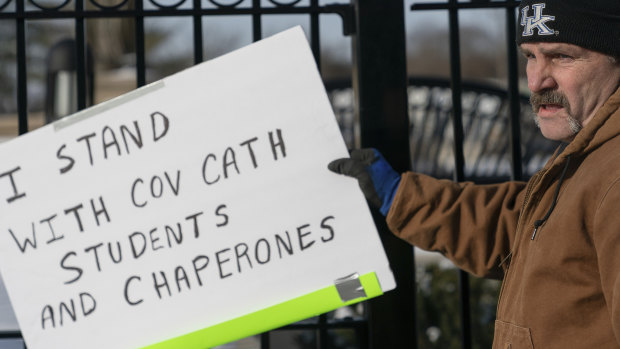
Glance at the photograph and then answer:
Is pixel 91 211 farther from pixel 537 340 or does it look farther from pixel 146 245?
pixel 537 340

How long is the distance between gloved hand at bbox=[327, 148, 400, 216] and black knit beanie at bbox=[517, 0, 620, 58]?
0.58 metres

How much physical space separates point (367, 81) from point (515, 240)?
2.39 feet

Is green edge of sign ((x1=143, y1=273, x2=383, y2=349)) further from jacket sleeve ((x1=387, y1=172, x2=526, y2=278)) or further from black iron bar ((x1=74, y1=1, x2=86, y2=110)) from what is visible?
black iron bar ((x1=74, y1=1, x2=86, y2=110))

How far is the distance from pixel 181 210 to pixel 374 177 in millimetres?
528

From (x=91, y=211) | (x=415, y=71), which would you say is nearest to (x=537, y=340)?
(x=91, y=211)

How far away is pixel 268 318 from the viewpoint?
1.98 metres

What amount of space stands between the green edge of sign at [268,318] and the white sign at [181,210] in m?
0.02

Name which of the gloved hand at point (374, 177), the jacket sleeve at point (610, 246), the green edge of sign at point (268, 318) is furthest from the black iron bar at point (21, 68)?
the jacket sleeve at point (610, 246)

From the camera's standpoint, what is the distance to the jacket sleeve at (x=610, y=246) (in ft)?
4.58

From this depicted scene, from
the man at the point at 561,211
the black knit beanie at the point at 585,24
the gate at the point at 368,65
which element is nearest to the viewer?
the man at the point at 561,211

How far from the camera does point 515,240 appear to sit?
5.85 feet

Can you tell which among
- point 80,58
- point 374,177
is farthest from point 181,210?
point 80,58

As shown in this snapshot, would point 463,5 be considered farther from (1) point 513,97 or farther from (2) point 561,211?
(2) point 561,211

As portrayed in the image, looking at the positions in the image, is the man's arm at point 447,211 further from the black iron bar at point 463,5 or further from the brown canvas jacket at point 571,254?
the black iron bar at point 463,5
